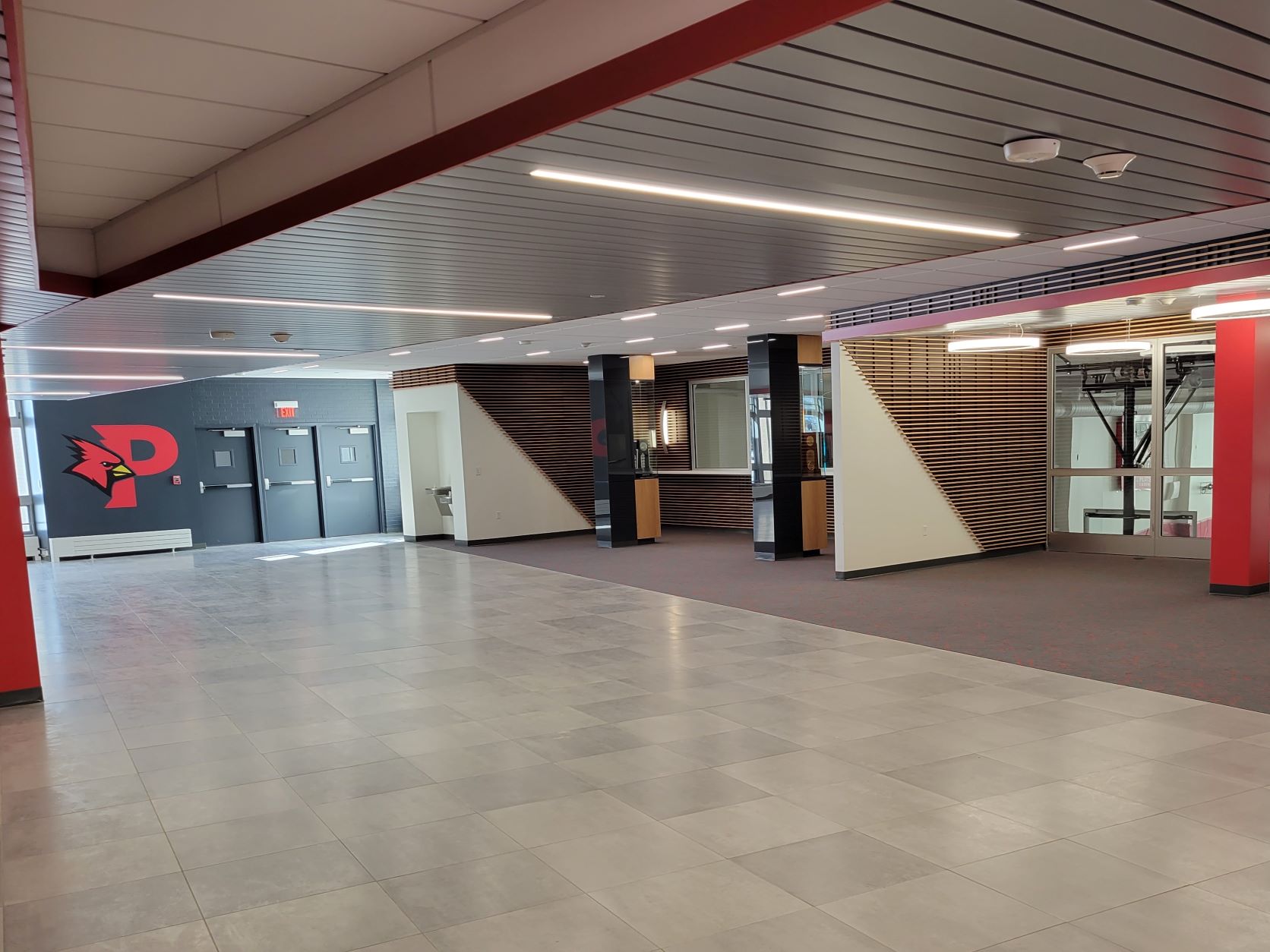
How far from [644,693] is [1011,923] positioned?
3.36 metres

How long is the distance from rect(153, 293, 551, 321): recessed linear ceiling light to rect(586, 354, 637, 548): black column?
20.4 ft

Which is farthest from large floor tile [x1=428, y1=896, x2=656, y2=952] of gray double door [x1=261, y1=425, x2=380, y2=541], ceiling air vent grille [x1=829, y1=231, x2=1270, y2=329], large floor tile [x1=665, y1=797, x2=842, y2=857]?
gray double door [x1=261, y1=425, x2=380, y2=541]

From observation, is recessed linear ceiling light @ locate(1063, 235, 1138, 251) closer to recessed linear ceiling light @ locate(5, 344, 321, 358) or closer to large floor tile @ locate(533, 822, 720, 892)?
large floor tile @ locate(533, 822, 720, 892)

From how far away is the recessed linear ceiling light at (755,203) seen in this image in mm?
3912

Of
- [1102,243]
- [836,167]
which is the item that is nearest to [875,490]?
[1102,243]

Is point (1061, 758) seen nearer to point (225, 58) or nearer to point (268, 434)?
point (225, 58)

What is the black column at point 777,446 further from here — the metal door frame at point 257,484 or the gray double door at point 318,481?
the metal door frame at point 257,484

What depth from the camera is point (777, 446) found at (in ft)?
42.3

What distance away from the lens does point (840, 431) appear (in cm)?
1087

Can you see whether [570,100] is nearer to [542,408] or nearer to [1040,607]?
[1040,607]

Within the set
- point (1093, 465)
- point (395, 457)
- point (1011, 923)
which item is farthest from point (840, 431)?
point (395, 457)

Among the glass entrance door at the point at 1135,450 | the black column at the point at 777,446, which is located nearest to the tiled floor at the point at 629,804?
the black column at the point at 777,446

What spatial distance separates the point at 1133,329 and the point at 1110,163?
914 centimetres

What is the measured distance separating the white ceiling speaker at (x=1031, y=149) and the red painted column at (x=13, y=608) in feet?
22.3
